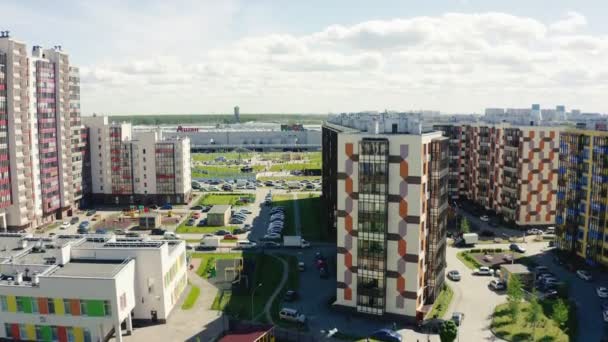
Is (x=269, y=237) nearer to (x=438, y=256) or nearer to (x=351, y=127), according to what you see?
(x=351, y=127)

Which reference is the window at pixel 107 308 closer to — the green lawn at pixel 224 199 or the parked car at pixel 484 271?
the parked car at pixel 484 271

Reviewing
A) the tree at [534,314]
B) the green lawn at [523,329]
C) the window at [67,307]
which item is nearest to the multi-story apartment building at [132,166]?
the window at [67,307]

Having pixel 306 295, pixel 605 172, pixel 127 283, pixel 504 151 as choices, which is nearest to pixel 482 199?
pixel 504 151

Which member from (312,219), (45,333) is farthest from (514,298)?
(312,219)

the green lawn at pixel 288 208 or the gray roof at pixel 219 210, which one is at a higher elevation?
the gray roof at pixel 219 210

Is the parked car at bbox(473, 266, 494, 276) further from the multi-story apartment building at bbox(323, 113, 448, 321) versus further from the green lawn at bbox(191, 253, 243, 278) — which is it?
the green lawn at bbox(191, 253, 243, 278)

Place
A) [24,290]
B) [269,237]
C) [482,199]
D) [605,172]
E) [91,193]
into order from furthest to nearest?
[91,193]
[482,199]
[269,237]
[605,172]
[24,290]

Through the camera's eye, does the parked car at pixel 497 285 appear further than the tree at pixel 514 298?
Yes
